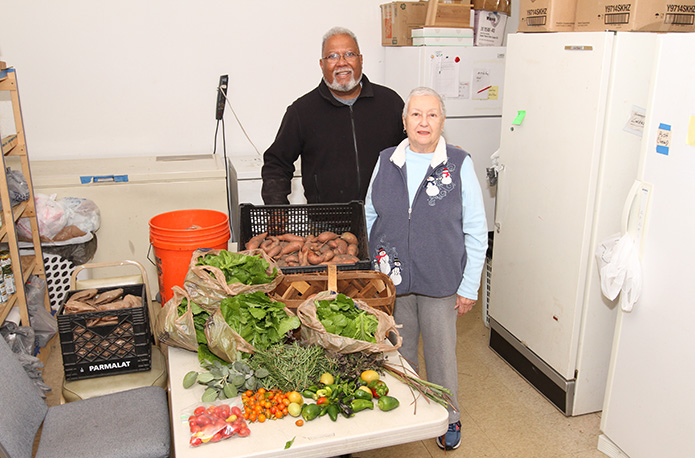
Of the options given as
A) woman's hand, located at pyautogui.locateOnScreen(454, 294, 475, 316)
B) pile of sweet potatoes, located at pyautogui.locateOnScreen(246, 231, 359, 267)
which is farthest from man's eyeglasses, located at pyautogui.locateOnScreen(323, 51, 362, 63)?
woman's hand, located at pyautogui.locateOnScreen(454, 294, 475, 316)

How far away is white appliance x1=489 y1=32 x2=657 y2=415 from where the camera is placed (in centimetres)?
237

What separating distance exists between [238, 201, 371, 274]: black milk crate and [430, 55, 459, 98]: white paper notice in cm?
193

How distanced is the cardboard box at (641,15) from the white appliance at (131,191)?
88.6 inches

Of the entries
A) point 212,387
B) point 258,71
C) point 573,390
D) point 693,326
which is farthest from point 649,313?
point 258,71

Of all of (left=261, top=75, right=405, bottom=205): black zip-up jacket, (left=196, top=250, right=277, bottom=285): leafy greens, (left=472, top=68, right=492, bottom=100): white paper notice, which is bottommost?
(left=196, top=250, right=277, bottom=285): leafy greens

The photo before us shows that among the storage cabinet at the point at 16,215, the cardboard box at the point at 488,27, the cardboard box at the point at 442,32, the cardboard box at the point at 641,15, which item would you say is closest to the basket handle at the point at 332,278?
the cardboard box at the point at 641,15

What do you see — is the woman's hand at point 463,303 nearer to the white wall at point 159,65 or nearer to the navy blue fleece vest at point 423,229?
the navy blue fleece vest at point 423,229

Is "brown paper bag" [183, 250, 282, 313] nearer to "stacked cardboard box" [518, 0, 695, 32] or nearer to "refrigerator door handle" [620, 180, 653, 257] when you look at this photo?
"refrigerator door handle" [620, 180, 653, 257]

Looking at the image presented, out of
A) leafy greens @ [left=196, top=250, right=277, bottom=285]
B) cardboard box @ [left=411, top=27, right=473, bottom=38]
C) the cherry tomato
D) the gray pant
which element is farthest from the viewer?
cardboard box @ [left=411, top=27, right=473, bottom=38]

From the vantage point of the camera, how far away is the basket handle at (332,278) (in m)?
1.83

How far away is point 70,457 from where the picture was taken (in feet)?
5.67

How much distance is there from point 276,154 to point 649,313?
1693 millimetres

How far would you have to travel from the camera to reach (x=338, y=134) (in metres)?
2.71

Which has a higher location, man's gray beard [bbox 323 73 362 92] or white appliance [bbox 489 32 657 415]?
man's gray beard [bbox 323 73 362 92]
